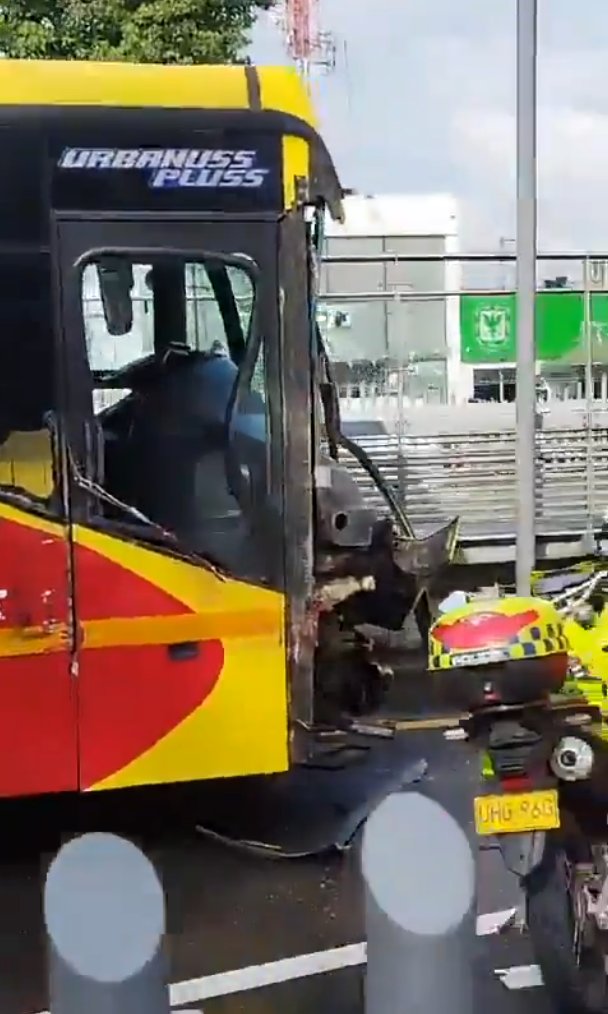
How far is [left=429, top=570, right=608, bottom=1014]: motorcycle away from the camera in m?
3.81

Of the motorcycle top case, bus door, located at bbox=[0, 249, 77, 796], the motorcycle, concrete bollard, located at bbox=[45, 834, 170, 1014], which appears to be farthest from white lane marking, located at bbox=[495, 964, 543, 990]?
concrete bollard, located at bbox=[45, 834, 170, 1014]

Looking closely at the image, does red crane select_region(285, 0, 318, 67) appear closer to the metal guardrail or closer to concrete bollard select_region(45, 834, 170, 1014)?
the metal guardrail

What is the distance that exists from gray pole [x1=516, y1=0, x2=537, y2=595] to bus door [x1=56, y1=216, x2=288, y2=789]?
3257mm

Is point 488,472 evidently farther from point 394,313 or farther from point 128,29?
point 128,29

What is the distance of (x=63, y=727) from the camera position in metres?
5.41

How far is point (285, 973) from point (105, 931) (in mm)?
2560

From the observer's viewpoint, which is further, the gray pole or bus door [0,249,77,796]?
the gray pole

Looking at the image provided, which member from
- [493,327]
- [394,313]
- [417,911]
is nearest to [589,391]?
[493,327]

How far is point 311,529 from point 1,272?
1.59 meters

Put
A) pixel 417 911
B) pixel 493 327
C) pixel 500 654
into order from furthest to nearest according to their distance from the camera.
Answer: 1. pixel 493 327
2. pixel 500 654
3. pixel 417 911

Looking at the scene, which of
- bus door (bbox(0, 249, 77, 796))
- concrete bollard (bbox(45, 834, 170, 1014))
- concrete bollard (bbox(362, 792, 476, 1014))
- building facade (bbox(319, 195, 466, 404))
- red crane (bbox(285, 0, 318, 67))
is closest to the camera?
concrete bollard (bbox(45, 834, 170, 1014))

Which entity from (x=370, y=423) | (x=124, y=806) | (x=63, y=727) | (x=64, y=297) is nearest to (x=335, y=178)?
(x=64, y=297)

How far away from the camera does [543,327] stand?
11219mm

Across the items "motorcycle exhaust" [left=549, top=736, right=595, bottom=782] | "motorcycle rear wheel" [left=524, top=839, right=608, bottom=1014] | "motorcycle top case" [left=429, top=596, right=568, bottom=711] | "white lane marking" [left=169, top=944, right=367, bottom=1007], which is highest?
"motorcycle top case" [left=429, top=596, right=568, bottom=711]
